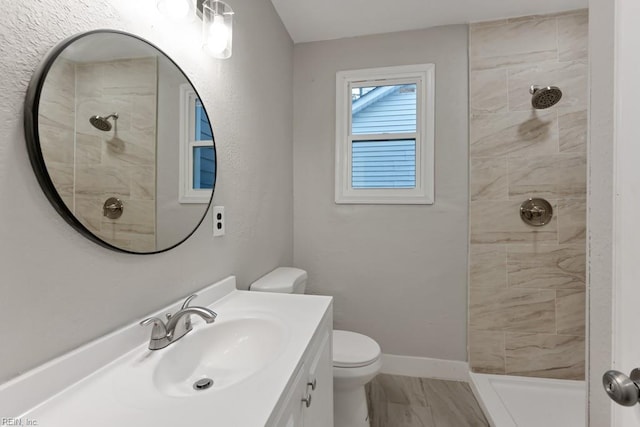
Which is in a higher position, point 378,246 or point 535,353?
point 378,246

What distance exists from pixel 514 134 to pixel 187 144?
2058mm

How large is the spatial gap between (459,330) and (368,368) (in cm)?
97

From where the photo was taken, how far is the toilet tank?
154cm

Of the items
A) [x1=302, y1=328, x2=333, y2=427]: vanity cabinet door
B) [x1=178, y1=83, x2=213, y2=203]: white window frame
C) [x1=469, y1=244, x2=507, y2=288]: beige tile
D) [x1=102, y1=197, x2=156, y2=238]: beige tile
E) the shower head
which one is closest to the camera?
[x1=102, y1=197, x2=156, y2=238]: beige tile

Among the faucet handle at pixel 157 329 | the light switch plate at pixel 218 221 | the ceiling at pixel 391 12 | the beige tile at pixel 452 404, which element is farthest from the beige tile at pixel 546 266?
the faucet handle at pixel 157 329

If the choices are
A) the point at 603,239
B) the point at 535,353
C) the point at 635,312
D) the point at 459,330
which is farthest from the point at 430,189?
the point at 635,312

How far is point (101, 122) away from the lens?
0.76m

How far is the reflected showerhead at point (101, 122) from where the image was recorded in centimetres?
74

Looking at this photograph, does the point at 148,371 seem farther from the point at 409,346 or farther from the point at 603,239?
the point at 409,346

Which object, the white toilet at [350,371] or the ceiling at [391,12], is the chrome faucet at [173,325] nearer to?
the white toilet at [350,371]

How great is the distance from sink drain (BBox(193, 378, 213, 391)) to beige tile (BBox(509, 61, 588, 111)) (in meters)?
2.33

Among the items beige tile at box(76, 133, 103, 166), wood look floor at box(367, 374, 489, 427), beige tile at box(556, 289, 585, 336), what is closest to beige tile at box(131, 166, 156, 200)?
beige tile at box(76, 133, 103, 166)

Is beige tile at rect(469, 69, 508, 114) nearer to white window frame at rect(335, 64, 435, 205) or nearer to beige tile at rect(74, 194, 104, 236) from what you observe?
white window frame at rect(335, 64, 435, 205)

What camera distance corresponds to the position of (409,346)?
211cm
